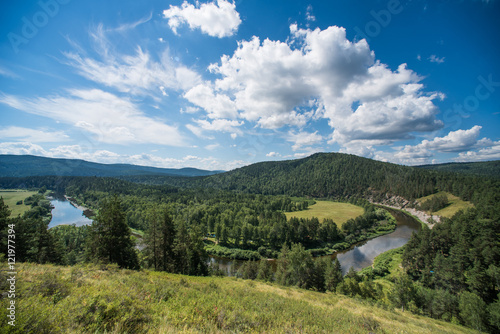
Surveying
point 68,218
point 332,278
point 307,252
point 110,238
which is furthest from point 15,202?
point 332,278

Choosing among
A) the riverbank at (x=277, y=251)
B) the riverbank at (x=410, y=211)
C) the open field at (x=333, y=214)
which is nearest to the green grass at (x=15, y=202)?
the riverbank at (x=277, y=251)

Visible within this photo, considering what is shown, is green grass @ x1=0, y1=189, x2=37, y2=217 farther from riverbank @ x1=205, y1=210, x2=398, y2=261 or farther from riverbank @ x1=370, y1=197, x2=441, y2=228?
riverbank @ x1=370, y1=197, x2=441, y2=228

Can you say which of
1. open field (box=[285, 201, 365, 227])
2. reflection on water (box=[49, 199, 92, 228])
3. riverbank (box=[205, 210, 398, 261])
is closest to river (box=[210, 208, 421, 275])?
riverbank (box=[205, 210, 398, 261])

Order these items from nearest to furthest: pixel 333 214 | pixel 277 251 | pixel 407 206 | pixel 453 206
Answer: pixel 277 251 → pixel 453 206 → pixel 333 214 → pixel 407 206

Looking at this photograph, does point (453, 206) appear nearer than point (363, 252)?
No

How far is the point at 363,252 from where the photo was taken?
212ft

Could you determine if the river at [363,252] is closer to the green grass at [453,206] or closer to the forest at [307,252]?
the forest at [307,252]

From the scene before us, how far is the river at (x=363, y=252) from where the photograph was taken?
176 feet

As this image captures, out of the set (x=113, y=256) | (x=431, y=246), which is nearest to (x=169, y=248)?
(x=113, y=256)

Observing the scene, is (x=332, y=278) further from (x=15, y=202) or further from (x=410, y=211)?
(x=15, y=202)

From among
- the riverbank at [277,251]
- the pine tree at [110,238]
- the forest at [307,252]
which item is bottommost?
the riverbank at [277,251]

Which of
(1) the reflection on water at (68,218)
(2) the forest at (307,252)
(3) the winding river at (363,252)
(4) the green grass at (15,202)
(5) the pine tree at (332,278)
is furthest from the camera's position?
(1) the reflection on water at (68,218)

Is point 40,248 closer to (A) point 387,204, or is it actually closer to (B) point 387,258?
(B) point 387,258

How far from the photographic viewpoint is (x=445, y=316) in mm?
28344
